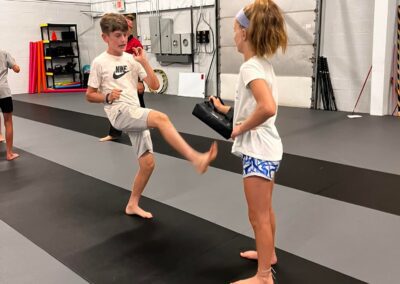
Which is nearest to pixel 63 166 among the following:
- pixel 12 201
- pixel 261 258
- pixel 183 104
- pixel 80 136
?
pixel 12 201

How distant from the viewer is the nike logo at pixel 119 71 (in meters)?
2.74

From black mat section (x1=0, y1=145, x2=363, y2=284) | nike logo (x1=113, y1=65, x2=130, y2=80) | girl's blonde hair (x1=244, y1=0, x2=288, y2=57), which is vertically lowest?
black mat section (x1=0, y1=145, x2=363, y2=284)

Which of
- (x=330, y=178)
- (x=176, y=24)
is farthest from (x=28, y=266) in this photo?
(x=176, y=24)

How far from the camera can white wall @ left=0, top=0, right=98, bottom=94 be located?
1083cm

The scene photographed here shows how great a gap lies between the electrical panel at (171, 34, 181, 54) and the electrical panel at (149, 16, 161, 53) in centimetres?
51

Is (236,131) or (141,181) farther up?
(236,131)

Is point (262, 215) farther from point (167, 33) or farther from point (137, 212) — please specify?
point (167, 33)

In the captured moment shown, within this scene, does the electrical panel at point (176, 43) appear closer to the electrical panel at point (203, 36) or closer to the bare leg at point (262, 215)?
the electrical panel at point (203, 36)

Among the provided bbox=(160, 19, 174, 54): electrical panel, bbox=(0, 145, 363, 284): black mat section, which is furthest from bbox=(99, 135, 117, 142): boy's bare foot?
bbox=(160, 19, 174, 54): electrical panel

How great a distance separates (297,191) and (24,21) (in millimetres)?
10708

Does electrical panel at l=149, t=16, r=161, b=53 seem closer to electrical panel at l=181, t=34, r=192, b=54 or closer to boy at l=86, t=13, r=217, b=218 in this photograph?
electrical panel at l=181, t=34, r=192, b=54

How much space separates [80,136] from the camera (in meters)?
5.76

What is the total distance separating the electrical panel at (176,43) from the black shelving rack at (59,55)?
12.2 ft

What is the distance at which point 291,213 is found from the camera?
2926 mm
